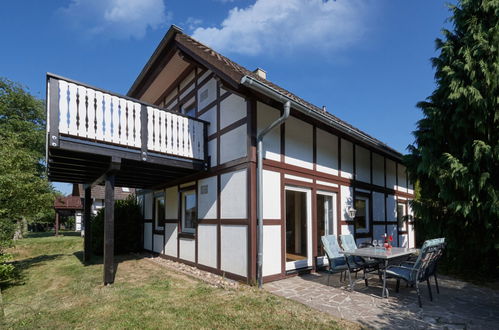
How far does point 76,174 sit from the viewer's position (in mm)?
6980

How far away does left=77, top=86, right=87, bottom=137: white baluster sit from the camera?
4.93 m

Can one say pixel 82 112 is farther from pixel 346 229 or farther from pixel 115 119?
pixel 346 229

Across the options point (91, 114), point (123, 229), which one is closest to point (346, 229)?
point (91, 114)

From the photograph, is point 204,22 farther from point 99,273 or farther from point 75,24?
point 99,273

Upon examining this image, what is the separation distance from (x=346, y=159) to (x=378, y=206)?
241 centimetres

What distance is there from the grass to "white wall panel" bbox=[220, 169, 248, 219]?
1406 millimetres

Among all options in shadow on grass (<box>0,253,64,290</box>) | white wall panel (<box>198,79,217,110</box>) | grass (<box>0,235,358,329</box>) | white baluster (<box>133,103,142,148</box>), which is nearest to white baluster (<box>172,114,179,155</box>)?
white baluster (<box>133,103,142,148</box>)

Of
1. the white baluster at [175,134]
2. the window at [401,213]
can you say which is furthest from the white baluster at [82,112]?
the window at [401,213]

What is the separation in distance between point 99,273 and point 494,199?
812 cm

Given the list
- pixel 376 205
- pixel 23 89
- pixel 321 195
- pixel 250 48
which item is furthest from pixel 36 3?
pixel 23 89

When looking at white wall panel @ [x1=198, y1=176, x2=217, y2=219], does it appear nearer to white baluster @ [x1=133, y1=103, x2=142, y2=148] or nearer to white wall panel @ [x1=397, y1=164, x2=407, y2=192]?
white baluster @ [x1=133, y1=103, x2=142, y2=148]

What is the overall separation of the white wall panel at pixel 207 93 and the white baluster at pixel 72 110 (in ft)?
9.58

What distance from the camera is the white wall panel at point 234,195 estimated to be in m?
5.45

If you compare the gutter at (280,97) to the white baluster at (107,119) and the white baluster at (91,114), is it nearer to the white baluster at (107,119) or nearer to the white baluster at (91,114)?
the white baluster at (107,119)
